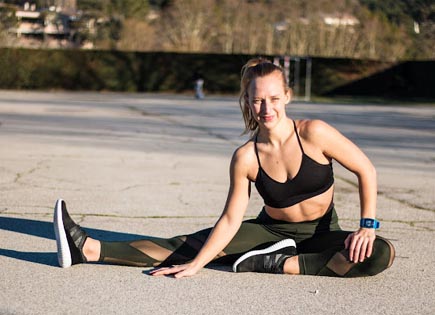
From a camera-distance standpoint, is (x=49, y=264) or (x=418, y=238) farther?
(x=418, y=238)

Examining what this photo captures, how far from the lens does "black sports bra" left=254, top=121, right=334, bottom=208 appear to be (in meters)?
4.79

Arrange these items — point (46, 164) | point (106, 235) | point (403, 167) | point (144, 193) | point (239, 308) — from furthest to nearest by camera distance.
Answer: point (403, 167) < point (46, 164) < point (144, 193) < point (106, 235) < point (239, 308)

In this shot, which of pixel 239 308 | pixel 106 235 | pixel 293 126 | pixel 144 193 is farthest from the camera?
pixel 144 193

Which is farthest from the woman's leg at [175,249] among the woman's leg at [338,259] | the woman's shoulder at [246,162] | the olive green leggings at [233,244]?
the woman's shoulder at [246,162]

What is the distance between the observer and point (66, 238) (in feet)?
15.9

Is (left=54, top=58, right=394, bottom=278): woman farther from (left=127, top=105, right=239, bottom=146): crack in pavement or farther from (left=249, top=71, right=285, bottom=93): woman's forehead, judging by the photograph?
(left=127, top=105, right=239, bottom=146): crack in pavement

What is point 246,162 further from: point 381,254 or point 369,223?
point 381,254

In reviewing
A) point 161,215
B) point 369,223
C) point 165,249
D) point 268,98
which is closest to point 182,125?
point 161,215

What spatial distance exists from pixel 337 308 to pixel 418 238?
222 centimetres

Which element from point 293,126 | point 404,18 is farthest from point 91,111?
point 404,18

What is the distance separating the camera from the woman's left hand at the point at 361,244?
181 inches

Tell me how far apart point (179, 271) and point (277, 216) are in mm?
691

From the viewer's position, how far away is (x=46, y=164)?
34.3ft

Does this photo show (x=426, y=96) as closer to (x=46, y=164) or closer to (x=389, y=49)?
(x=389, y=49)
